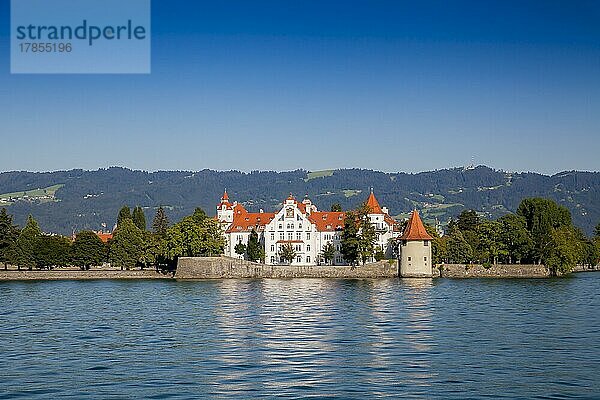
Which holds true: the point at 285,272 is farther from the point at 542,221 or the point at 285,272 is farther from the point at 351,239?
the point at 542,221

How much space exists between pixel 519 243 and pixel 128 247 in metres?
39.2

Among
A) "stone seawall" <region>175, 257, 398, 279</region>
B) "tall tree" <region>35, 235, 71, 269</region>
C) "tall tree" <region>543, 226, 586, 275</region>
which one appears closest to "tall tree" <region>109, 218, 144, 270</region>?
"tall tree" <region>35, 235, 71, 269</region>

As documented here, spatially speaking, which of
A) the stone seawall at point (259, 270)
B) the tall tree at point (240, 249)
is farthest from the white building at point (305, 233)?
the stone seawall at point (259, 270)

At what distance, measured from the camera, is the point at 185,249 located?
84062mm

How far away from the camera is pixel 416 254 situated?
7881 cm

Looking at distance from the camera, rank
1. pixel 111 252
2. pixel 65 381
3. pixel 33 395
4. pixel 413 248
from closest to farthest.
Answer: pixel 33 395 < pixel 65 381 < pixel 413 248 < pixel 111 252

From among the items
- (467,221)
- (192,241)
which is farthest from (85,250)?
(467,221)

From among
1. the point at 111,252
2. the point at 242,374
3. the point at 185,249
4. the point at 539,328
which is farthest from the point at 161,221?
the point at 242,374

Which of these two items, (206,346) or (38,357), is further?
(206,346)

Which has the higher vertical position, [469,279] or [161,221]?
[161,221]

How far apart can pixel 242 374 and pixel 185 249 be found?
196ft

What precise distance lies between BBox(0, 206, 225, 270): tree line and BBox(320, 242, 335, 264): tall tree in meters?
11.5

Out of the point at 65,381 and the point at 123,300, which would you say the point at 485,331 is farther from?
the point at 123,300

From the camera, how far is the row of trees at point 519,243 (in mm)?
82438
